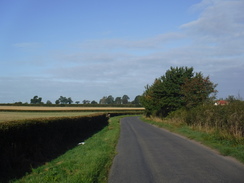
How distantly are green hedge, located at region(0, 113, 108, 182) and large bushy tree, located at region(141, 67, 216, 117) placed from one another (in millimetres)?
20216

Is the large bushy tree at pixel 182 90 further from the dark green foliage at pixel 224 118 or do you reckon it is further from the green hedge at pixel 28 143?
the green hedge at pixel 28 143

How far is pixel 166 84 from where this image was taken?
42.8 meters

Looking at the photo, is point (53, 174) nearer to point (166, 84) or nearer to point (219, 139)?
point (219, 139)

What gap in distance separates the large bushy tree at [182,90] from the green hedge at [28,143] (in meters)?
20.2

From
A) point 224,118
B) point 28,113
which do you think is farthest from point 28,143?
point 28,113

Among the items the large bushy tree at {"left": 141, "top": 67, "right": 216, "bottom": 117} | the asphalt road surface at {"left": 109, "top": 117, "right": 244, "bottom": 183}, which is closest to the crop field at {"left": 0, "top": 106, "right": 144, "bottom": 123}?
the large bushy tree at {"left": 141, "top": 67, "right": 216, "bottom": 117}

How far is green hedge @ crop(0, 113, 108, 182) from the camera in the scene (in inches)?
404

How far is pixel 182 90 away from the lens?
38.2 meters

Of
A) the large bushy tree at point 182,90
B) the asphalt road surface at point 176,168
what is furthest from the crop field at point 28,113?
the asphalt road surface at point 176,168

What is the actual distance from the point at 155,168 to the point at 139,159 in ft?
6.62

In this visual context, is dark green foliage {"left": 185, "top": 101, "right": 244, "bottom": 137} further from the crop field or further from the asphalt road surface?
the crop field

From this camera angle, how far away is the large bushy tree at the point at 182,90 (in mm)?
35156

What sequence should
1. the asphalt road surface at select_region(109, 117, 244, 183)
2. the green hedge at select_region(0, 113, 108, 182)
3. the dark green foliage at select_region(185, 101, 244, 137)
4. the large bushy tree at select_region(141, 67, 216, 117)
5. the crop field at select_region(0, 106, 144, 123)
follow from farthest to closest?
the crop field at select_region(0, 106, 144, 123), the large bushy tree at select_region(141, 67, 216, 117), the dark green foliage at select_region(185, 101, 244, 137), the green hedge at select_region(0, 113, 108, 182), the asphalt road surface at select_region(109, 117, 244, 183)

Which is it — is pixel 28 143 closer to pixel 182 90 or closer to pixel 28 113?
pixel 182 90
